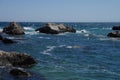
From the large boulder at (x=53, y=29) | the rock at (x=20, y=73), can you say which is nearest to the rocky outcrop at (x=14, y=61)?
the rock at (x=20, y=73)

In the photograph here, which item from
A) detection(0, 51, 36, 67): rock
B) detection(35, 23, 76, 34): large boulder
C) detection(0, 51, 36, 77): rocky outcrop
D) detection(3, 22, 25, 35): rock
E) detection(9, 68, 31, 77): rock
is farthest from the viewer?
detection(35, 23, 76, 34): large boulder

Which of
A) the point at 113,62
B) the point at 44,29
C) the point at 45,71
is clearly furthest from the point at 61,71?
the point at 44,29

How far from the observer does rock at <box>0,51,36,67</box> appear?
1185 inches

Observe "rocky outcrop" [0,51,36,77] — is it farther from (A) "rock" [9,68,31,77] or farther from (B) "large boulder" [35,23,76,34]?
(B) "large boulder" [35,23,76,34]

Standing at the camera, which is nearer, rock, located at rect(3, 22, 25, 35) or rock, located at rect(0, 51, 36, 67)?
rock, located at rect(0, 51, 36, 67)

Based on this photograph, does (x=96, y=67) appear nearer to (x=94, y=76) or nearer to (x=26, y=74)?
(x=94, y=76)

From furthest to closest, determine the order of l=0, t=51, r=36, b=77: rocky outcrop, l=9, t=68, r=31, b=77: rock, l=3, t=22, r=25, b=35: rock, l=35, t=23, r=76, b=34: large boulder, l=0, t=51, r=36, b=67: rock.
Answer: l=35, t=23, r=76, b=34: large boulder → l=3, t=22, r=25, b=35: rock → l=0, t=51, r=36, b=67: rock → l=0, t=51, r=36, b=77: rocky outcrop → l=9, t=68, r=31, b=77: rock

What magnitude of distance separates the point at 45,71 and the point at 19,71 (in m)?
3.82

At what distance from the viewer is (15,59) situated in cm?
3075

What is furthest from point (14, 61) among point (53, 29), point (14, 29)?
point (53, 29)

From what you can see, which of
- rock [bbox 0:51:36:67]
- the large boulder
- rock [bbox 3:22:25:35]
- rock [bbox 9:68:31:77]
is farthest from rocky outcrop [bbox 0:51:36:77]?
the large boulder

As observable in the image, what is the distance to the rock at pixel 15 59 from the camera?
30.1m

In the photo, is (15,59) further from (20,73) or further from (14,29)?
(14,29)

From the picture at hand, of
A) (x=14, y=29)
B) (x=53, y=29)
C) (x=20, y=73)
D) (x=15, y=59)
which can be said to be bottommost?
(x=53, y=29)
